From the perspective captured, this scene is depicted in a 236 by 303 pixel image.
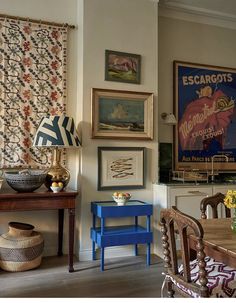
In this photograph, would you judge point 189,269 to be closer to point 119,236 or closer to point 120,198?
point 119,236

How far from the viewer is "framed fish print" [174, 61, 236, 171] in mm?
4020

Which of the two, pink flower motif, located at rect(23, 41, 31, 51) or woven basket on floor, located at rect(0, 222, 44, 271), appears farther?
pink flower motif, located at rect(23, 41, 31, 51)

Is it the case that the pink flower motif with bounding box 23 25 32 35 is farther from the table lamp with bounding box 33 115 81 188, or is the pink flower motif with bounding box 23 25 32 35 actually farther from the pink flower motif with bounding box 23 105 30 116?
the table lamp with bounding box 33 115 81 188

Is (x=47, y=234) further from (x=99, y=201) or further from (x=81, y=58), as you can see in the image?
(x=81, y=58)

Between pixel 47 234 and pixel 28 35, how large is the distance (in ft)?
7.45

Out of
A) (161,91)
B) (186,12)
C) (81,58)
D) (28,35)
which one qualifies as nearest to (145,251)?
(161,91)

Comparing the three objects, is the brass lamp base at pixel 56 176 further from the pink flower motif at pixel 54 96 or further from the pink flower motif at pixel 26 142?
the pink flower motif at pixel 54 96

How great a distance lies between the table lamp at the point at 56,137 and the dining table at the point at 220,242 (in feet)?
5.09

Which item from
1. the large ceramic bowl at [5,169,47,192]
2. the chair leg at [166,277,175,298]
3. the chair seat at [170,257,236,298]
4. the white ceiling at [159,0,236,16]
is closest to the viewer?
the chair seat at [170,257,236,298]

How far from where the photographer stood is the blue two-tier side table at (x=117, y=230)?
2955mm

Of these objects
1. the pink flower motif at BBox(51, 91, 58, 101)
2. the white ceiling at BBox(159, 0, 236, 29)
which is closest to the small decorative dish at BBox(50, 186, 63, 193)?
the pink flower motif at BBox(51, 91, 58, 101)

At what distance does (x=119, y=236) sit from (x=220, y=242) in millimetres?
1523

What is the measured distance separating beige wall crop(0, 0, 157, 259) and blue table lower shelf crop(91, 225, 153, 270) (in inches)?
10.4

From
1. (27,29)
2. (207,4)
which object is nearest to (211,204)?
(27,29)
